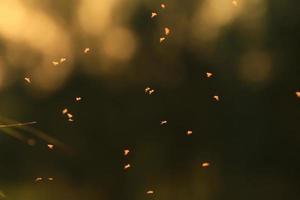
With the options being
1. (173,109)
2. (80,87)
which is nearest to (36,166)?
(80,87)

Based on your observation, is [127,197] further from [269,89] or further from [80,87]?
[269,89]

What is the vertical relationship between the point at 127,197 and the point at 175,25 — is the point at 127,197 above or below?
below

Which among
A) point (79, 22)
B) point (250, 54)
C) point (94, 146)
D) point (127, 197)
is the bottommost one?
point (127, 197)

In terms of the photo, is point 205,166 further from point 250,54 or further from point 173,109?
point 250,54

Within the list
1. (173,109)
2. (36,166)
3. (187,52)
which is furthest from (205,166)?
(36,166)

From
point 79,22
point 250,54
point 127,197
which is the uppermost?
point 79,22

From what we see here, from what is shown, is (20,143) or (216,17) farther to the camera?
(20,143)
